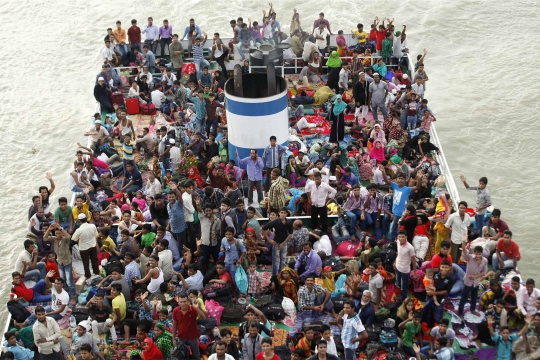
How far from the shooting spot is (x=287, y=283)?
14484 millimetres

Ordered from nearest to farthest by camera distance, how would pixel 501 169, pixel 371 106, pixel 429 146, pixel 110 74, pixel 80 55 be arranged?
pixel 429 146, pixel 371 106, pixel 110 74, pixel 501 169, pixel 80 55

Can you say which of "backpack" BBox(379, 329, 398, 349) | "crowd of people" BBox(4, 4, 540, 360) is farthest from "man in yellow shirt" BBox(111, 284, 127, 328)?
"backpack" BBox(379, 329, 398, 349)

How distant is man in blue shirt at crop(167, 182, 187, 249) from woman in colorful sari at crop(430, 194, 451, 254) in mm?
4423

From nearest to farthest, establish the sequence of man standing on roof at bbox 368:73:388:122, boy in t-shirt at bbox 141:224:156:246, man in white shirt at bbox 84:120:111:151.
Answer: boy in t-shirt at bbox 141:224:156:246, man in white shirt at bbox 84:120:111:151, man standing on roof at bbox 368:73:388:122

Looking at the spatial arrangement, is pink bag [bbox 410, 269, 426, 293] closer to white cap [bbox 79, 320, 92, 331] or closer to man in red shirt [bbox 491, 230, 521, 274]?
man in red shirt [bbox 491, 230, 521, 274]

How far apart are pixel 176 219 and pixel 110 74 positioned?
785cm

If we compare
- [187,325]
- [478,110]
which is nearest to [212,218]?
[187,325]

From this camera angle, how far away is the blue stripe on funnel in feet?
57.5

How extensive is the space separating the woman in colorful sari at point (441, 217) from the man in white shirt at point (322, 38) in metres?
8.04

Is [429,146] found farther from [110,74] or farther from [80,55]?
[80,55]

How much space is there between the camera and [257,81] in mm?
18938

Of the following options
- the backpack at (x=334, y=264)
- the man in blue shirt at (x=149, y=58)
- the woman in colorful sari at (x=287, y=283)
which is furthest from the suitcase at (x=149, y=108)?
the woman in colorful sari at (x=287, y=283)

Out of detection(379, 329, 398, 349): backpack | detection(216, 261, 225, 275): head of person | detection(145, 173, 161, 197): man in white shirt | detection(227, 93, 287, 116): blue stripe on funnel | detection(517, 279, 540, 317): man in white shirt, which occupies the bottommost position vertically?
detection(379, 329, 398, 349): backpack

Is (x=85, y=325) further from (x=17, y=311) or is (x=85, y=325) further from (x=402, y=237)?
(x=402, y=237)
